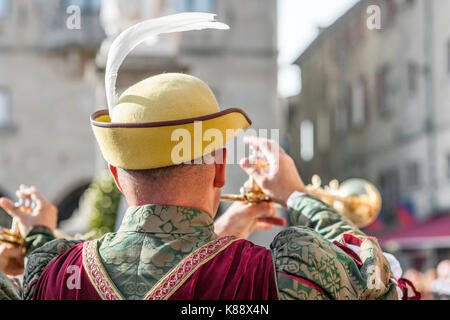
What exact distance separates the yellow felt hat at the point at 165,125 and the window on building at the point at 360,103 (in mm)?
23289

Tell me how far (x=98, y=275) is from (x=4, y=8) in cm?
2248

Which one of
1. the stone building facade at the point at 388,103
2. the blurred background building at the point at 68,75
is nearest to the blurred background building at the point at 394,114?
the stone building facade at the point at 388,103

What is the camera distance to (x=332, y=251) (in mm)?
2166

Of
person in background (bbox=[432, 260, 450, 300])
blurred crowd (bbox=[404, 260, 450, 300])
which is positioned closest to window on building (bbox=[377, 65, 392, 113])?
blurred crowd (bbox=[404, 260, 450, 300])

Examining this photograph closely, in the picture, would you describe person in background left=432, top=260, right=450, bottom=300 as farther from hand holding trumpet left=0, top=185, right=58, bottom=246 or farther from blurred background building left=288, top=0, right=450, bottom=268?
blurred background building left=288, top=0, right=450, bottom=268

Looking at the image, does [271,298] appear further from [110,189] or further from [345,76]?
[345,76]

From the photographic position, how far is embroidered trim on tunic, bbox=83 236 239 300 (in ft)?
6.85

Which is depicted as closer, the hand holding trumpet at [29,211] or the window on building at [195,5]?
the hand holding trumpet at [29,211]

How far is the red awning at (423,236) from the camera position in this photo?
17891mm

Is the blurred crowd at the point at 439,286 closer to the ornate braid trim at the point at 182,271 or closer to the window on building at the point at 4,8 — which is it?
the ornate braid trim at the point at 182,271

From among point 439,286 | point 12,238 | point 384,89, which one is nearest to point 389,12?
point 384,89

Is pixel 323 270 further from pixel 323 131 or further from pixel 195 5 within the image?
pixel 323 131

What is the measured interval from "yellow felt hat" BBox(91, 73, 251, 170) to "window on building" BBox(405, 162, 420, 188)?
19645 mm

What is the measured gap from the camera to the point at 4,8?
23109 millimetres
